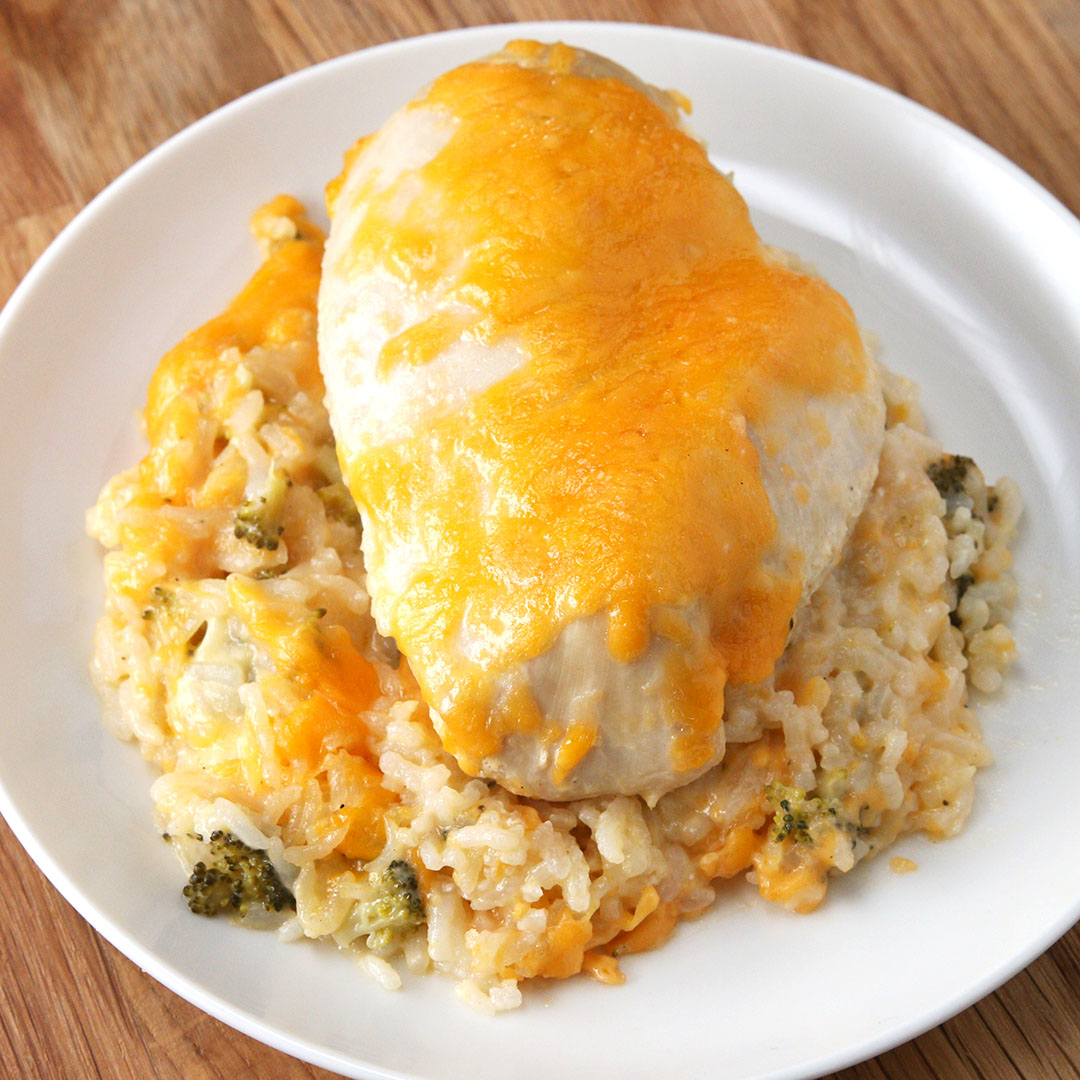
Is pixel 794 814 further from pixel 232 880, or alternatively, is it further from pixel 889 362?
pixel 889 362

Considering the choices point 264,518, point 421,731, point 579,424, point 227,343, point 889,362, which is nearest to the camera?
point 579,424

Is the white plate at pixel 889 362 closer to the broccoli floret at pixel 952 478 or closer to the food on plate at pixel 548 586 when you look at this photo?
the food on plate at pixel 548 586

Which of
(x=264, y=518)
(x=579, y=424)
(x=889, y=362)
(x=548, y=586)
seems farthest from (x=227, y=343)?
(x=889, y=362)

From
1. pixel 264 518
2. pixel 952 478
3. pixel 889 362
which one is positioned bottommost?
Result: pixel 952 478

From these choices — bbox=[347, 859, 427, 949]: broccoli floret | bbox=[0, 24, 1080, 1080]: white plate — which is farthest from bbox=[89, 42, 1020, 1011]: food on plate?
bbox=[0, 24, 1080, 1080]: white plate

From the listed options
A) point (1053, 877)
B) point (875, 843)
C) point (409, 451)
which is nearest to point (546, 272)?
point (409, 451)

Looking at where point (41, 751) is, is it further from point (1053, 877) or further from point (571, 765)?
point (1053, 877)
